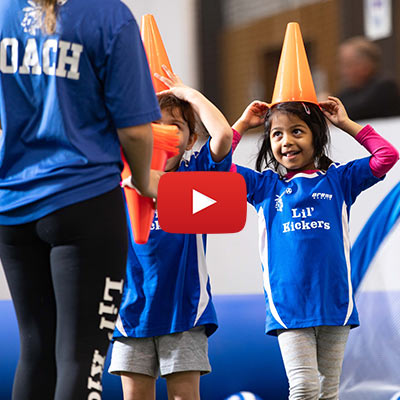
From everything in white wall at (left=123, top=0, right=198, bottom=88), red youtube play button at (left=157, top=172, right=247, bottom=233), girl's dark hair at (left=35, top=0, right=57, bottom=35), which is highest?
white wall at (left=123, top=0, right=198, bottom=88)

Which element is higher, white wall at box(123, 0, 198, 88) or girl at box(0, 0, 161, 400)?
white wall at box(123, 0, 198, 88)

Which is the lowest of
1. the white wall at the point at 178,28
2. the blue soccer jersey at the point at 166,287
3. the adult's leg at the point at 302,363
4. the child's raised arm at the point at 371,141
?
the adult's leg at the point at 302,363

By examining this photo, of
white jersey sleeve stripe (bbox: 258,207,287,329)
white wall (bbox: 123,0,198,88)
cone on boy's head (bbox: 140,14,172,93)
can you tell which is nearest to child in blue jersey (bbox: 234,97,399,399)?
white jersey sleeve stripe (bbox: 258,207,287,329)

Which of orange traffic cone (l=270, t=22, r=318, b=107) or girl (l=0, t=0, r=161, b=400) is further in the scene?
orange traffic cone (l=270, t=22, r=318, b=107)

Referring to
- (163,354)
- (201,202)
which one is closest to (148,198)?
(201,202)

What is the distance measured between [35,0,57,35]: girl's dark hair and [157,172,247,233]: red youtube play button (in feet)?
1.33

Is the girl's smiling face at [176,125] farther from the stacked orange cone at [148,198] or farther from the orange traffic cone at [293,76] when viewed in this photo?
→ the orange traffic cone at [293,76]

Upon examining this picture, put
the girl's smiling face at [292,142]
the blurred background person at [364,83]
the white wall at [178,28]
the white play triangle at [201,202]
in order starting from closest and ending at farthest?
the white play triangle at [201,202], the girl's smiling face at [292,142], the blurred background person at [364,83], the white wall at [178,28]

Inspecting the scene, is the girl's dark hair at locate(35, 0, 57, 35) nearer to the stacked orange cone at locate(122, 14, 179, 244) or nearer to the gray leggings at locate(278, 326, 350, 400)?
the stacked orange cone at locate(122, 14, 179, 244)

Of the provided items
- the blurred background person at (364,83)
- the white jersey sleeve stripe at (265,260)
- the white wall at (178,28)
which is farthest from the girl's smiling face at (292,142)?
the white wall at (178,28)

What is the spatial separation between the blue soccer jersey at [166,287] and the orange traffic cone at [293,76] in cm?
35

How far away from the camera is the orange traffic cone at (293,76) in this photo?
5.85ft

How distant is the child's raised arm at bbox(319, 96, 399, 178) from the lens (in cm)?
168

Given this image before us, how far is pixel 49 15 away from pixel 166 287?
2.39 feet
